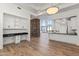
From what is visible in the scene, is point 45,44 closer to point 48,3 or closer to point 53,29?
point 53,29

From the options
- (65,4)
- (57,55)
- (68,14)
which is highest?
(65,4)

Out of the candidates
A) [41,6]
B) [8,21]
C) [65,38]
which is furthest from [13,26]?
[65,38]

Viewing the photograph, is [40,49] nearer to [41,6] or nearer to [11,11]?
[41,6]

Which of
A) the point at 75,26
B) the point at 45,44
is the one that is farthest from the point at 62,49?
the point at 75,26

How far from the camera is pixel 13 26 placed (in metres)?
2.33

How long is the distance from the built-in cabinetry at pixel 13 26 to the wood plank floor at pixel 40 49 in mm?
164

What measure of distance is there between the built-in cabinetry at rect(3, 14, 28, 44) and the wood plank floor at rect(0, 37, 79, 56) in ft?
0.54

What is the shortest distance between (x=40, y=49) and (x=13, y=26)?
3.20ft

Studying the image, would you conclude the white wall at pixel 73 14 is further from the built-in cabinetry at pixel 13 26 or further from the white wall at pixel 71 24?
the built-in cabinetry at pixel 13 26

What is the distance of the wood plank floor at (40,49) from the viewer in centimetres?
221

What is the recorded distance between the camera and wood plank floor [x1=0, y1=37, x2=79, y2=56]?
2.21 metres

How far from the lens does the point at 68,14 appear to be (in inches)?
89.7

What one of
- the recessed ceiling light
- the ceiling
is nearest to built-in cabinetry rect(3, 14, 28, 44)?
the ceiling

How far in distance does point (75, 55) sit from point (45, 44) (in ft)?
2.72
